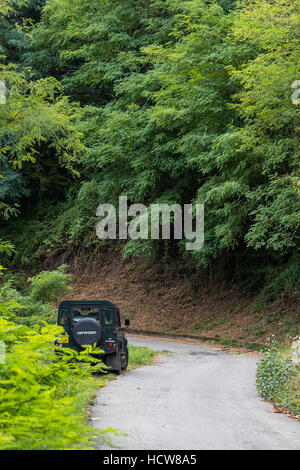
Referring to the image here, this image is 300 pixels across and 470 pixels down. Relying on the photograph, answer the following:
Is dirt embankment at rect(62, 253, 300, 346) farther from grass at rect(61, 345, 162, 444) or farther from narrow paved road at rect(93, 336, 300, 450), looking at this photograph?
narrow paved road at rect(93, 336, 300, 450)

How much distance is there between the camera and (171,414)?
9055 millimetres

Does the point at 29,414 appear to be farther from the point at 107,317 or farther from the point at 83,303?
the point at 107,317

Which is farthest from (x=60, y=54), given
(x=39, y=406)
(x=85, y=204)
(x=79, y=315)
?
(x=39, y=406)

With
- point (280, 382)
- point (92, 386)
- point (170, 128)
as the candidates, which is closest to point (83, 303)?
point (92, 386)

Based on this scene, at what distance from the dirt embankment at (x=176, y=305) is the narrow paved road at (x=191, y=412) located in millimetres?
8751

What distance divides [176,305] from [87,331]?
17.0 m

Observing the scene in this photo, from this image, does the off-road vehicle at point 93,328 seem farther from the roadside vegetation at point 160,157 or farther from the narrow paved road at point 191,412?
the roadside vegetation at point 160,157

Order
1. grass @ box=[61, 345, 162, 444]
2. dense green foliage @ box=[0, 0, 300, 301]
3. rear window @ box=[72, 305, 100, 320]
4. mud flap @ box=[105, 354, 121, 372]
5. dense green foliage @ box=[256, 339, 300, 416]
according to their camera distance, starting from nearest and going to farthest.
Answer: grass @ box=[61, 345, 162, 444], dense green foliage @ box=[256, 339, 300, 416], mud flap @ box=[105, 354, 121, 372], rear window @ box=[72, 305, 100, 320], dense green foliage @ box=[0, 0, 300, 301]

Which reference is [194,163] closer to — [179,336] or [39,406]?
[179,336]

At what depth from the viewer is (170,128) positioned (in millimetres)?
26594

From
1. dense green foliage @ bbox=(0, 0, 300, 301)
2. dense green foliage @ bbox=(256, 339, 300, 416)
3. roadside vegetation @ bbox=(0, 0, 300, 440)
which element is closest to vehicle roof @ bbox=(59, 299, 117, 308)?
roadside vegetation @ bbox=(0, 0, 300, 440)

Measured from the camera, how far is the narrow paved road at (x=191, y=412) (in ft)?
23.4

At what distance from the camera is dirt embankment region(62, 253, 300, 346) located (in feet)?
82.6

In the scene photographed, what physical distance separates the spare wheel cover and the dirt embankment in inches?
442
